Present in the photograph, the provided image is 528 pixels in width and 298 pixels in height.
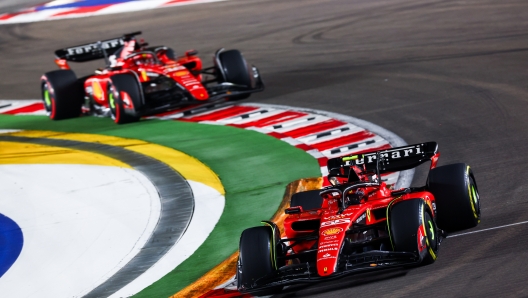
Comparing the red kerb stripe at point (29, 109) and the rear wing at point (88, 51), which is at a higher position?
the rear wing at point (88, 51)

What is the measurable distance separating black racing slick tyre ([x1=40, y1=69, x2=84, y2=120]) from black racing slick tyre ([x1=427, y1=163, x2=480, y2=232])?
30.2 feet

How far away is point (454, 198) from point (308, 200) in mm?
1293

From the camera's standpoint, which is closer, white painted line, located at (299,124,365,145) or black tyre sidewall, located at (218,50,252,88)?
white painted line, located at (299,124,365,145)

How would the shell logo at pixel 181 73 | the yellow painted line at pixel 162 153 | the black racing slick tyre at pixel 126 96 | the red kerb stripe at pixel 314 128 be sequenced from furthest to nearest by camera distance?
the shell logo at pixel 181 73
the black racing slick tyre at pixel 126 96
the red kerb stripe at pixel 314 128
the yellow painted line at pixel 162 153

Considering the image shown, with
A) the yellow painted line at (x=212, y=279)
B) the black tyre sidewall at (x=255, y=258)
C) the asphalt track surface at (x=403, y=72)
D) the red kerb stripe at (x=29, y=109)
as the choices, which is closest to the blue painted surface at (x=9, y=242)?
the yellow painted line at (x=212, y=279)

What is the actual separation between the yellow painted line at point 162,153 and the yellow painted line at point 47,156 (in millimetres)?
514

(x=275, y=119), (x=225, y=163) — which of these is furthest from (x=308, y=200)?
(x=275, y=119)

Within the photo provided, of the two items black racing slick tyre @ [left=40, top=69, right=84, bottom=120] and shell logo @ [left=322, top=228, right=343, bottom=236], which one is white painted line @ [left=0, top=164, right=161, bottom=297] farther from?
black racing slick tyre @ [left=40, top=69, right=84, bottom=120]

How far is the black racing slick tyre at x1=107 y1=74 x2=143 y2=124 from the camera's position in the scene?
14.6 m

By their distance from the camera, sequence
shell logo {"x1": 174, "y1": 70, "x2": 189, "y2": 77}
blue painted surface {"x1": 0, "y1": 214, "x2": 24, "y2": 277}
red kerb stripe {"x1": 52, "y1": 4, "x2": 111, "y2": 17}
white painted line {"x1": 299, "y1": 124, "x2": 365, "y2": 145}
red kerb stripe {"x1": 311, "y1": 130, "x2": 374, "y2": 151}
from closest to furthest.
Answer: blue painted surface {"x1": 0, "y1": 214, "x2": 24, "y2": 277} < red kerb stripe {"x1": 311, "y1": 130, "x2": 374, "y2": 151} < white painted line {"x1": 299, "y1": 124, "x2": 365, "y2": 145} < shell logo {"x1": 174, "y1": 70, "x2": 189, "y2": 77} < red kerb stripe {"x1": 52, "y1": 4, "x2": 111, "y2": 17}

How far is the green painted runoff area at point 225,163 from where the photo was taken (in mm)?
8688

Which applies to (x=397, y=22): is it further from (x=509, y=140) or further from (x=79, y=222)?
(x=79, y=222)

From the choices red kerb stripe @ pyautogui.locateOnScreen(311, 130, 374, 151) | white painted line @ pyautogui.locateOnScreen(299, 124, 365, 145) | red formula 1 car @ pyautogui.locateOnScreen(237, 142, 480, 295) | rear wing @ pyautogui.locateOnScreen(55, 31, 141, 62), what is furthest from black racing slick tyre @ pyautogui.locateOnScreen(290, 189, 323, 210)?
rear wing @ pyautogui.locateOnScreen(55, 31, 141, 62)

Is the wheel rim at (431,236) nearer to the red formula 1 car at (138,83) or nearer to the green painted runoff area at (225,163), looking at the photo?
the green painted runoff area at (225,163)
